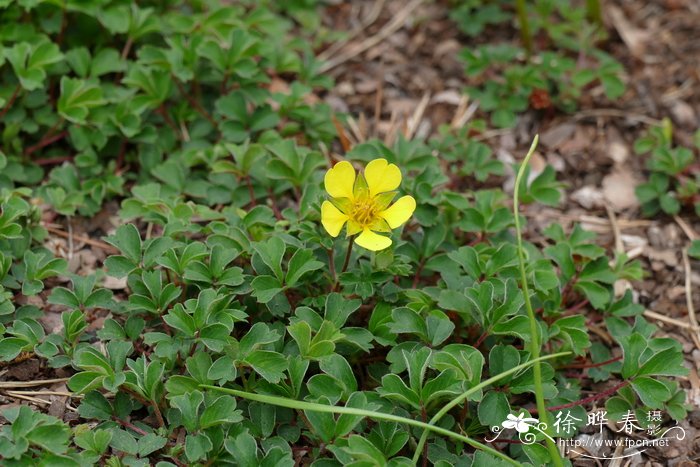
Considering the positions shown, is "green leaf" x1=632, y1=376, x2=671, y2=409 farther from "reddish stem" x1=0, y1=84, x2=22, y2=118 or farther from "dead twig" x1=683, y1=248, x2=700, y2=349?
"reddish stem" x1=0, y1=84, x2=22, y2=118

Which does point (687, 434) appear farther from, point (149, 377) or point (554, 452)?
point (149, 377)

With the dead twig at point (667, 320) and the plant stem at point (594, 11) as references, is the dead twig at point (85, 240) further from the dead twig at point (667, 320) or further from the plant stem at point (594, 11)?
the plant stem at point (594, 11)

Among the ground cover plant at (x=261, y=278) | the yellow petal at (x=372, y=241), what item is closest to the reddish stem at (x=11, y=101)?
the ground cover plant at (x=261, y=278)

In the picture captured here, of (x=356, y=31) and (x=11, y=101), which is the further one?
(x=356, y=31)

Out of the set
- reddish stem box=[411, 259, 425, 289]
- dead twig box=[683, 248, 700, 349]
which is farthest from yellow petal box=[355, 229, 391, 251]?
dead twig box=[683, 248, 700, 349]

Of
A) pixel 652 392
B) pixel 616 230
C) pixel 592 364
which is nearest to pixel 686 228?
pixel 616 230

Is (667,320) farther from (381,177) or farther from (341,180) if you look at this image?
Answer: (341,180)

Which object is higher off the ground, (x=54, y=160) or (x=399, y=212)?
(x=399, y=212)
